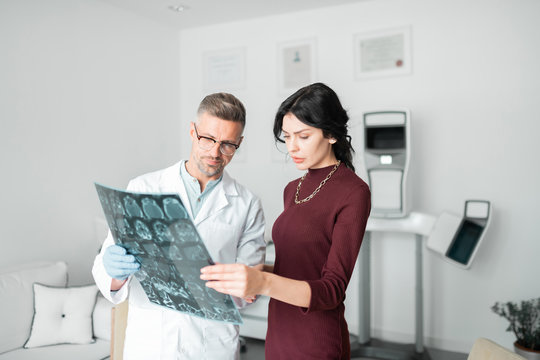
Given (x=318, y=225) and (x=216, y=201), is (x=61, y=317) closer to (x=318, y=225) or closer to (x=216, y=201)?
(x=216, y=201)

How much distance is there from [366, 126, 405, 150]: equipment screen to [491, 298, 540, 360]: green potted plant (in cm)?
130

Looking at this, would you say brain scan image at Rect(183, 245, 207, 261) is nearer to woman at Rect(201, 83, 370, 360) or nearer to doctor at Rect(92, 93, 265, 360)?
woman at Rect(201, 83, 370, 360)

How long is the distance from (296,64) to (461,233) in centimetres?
199

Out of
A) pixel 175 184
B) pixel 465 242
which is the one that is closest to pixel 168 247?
pixel 175 184

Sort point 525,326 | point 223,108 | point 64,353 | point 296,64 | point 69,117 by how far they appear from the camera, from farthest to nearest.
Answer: point 296,64 → point 69,117 → point 525,326 → point 64,353 → point 223,108

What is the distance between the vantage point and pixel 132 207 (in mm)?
993

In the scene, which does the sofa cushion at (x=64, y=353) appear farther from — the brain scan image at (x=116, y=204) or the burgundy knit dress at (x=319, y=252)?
the brain scan image at (x=116, y=204)

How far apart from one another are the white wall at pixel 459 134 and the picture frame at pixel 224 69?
0.72 m

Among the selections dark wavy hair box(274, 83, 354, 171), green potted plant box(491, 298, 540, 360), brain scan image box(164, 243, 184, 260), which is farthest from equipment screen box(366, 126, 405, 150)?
brain scan image box(164, 243, 184, 260)

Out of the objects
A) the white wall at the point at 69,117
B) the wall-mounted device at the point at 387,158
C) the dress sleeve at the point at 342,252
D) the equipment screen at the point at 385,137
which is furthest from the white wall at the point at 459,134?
the dress sleeve at the point at 342,252

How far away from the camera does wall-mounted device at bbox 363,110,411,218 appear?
9.92ft

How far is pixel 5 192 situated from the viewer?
2865mm

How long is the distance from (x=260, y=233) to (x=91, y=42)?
2755 mm

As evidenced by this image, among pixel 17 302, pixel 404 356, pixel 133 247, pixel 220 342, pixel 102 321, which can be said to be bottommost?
pixel 404 356
